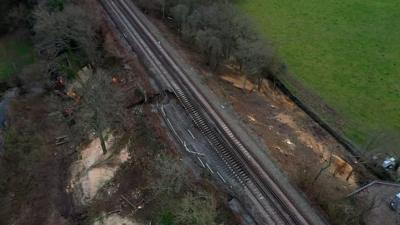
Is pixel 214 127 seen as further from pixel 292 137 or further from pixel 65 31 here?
pixel 65 31

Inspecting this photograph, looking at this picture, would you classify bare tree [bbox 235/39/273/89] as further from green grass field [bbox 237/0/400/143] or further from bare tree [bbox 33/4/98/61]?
bare tree [bbox 33/4/98/61]

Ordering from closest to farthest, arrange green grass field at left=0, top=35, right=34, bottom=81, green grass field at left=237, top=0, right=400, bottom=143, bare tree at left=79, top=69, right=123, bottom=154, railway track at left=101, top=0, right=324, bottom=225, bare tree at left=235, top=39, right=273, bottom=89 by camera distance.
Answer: railway track at left=101, top=0, right=324, bottom=225 → bare tree at left=79, top=69, right=123, bottom=154 → bare tree at left=235, top=39, right=273, bottom=89 → green grass field at left=237, top=0, right=400, bottom=143 → green grass field at left=0, top=35, right=34, bottom=81

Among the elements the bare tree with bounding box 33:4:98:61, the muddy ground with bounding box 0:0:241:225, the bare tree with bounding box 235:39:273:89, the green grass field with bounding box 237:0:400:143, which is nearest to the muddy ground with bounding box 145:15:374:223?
the bare tree with bounding box 235:39:273:89

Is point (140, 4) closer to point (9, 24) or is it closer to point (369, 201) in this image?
point (9, 24)

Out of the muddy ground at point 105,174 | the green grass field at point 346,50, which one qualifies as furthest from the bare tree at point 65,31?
the green grass field at point 346,50

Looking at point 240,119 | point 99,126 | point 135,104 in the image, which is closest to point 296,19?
point 240,119
